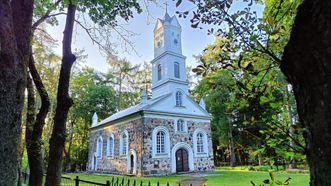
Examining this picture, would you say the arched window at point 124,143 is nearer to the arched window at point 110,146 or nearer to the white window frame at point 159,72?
the arched window at point 110,146

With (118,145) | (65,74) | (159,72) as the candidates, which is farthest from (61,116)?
(159,72)

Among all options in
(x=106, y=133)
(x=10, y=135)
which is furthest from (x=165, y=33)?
(x=10, y=135)

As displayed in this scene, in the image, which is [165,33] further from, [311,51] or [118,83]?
[311,51]

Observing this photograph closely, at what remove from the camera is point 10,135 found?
86.7 inches

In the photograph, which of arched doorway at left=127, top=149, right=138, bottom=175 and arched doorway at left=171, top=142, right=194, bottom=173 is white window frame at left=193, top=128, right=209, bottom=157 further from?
arched doorway at left=127, top=149, right=138, bottom=175

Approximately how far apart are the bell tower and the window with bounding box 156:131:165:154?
3703mm

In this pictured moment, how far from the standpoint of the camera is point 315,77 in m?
0.88

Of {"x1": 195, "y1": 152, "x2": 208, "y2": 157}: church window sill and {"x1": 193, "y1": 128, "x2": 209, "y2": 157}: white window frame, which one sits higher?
{"x1": 193, "y1": 128, "x2": 209, "y2": 157}: white window frame

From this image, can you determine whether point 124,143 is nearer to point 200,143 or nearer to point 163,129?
point 163,129

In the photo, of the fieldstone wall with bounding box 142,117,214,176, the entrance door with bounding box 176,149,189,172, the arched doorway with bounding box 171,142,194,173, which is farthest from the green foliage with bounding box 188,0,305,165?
the entrance door with bounding box 176,149,189,172

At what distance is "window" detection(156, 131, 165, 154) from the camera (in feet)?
57.8

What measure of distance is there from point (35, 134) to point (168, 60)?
15.6 meters

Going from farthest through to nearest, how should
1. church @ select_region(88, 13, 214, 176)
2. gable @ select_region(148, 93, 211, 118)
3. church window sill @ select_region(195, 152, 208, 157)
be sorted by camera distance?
church window sill @ select_region(195, 152, 208, 157) < gable @ select_region(148, 93, 211, 118) < church @ select_region(88, 13, 214, 176)

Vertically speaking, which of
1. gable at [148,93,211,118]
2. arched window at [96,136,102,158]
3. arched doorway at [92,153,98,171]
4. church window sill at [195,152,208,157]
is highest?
gable at [148,93,211,118]
